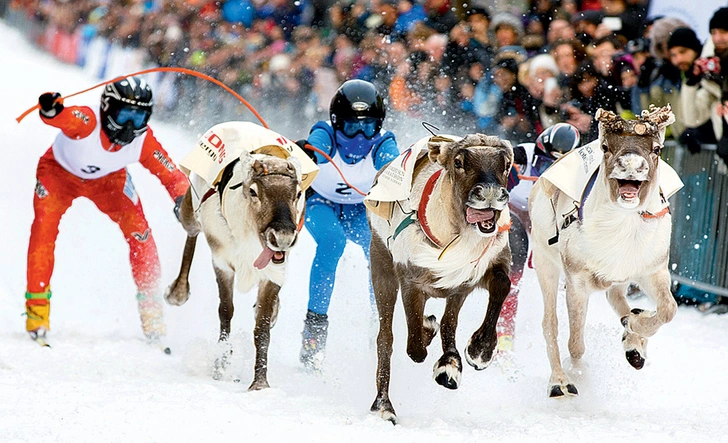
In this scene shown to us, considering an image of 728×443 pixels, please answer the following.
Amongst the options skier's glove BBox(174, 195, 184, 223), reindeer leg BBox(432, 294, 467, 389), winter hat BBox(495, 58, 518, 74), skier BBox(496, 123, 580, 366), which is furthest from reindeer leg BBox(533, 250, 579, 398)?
winter hat BBox(495, 58, 518, 74)

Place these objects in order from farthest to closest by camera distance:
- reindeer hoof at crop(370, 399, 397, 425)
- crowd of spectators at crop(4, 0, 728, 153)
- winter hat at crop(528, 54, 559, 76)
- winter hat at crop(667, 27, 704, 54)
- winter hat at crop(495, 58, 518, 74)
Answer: winter hat at crop(495, 58, 518, 74) → winter hat at crop(528, 54, 559, 76) → crowd of spectators at crop(4, 0, 728, 153) → winter hat at crop(667, 27, 704, 54) → reindeer hoof at crop(370, 399, 397, 425)

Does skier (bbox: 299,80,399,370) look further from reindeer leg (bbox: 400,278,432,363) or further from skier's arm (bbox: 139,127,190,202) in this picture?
reindeer leg (bbox: 400,278,432,363)

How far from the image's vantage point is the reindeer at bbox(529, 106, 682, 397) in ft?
15.2

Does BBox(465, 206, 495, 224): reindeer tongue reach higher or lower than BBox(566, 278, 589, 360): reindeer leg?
higher

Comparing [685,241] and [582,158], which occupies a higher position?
[582,158]

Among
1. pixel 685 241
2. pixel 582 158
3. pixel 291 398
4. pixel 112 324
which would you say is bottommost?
pixel 112 324

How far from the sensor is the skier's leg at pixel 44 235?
6598 millimetres

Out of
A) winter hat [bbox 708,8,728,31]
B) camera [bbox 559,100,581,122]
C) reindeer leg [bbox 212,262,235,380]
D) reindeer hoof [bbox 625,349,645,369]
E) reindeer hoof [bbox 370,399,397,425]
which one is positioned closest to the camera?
reindeer hoof [bbox 370,399,397,425]

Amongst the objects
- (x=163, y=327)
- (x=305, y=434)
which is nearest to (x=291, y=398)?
(x=305, y=434)

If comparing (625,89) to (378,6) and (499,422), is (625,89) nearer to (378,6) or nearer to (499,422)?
(378,6)

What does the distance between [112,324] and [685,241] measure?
4.72m

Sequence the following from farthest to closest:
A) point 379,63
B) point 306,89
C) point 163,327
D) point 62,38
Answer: point 62,38
point 306,89
point 379,63
point 163,327

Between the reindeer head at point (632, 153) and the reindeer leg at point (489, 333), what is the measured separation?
67 centimetres

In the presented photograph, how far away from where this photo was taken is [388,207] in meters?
5.14
